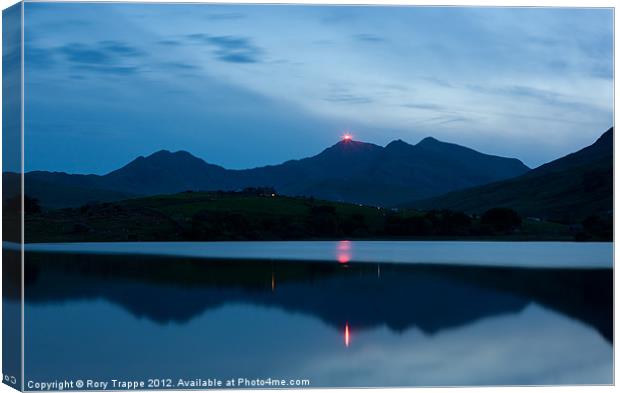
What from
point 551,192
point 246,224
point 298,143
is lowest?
point 246,224

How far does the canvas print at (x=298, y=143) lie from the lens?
13852mm

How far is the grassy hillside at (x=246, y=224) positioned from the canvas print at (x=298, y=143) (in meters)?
23.2

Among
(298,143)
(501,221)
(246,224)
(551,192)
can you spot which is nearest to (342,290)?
(298,143)

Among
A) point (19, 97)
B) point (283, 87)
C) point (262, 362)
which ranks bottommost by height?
point (262, 362)

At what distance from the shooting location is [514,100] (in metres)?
22.0

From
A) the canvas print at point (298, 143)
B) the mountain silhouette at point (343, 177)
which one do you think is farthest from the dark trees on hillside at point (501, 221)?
the mountain silhouette at point (343, 177)

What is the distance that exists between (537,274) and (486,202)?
111 metres

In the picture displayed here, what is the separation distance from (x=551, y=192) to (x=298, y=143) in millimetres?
115841

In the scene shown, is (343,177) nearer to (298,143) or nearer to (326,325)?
(298,143)

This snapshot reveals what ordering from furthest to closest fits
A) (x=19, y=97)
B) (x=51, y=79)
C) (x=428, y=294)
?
(x=428, y=294) < (x=51, y=79) < (x=19, y=97)

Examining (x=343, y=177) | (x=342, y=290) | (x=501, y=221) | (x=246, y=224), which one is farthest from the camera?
(x=343, y=177)

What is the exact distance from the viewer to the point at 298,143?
78.5 ft

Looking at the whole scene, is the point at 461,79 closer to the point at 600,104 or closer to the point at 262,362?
the point at 600,104

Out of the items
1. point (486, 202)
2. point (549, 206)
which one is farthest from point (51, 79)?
point (486, 202)
